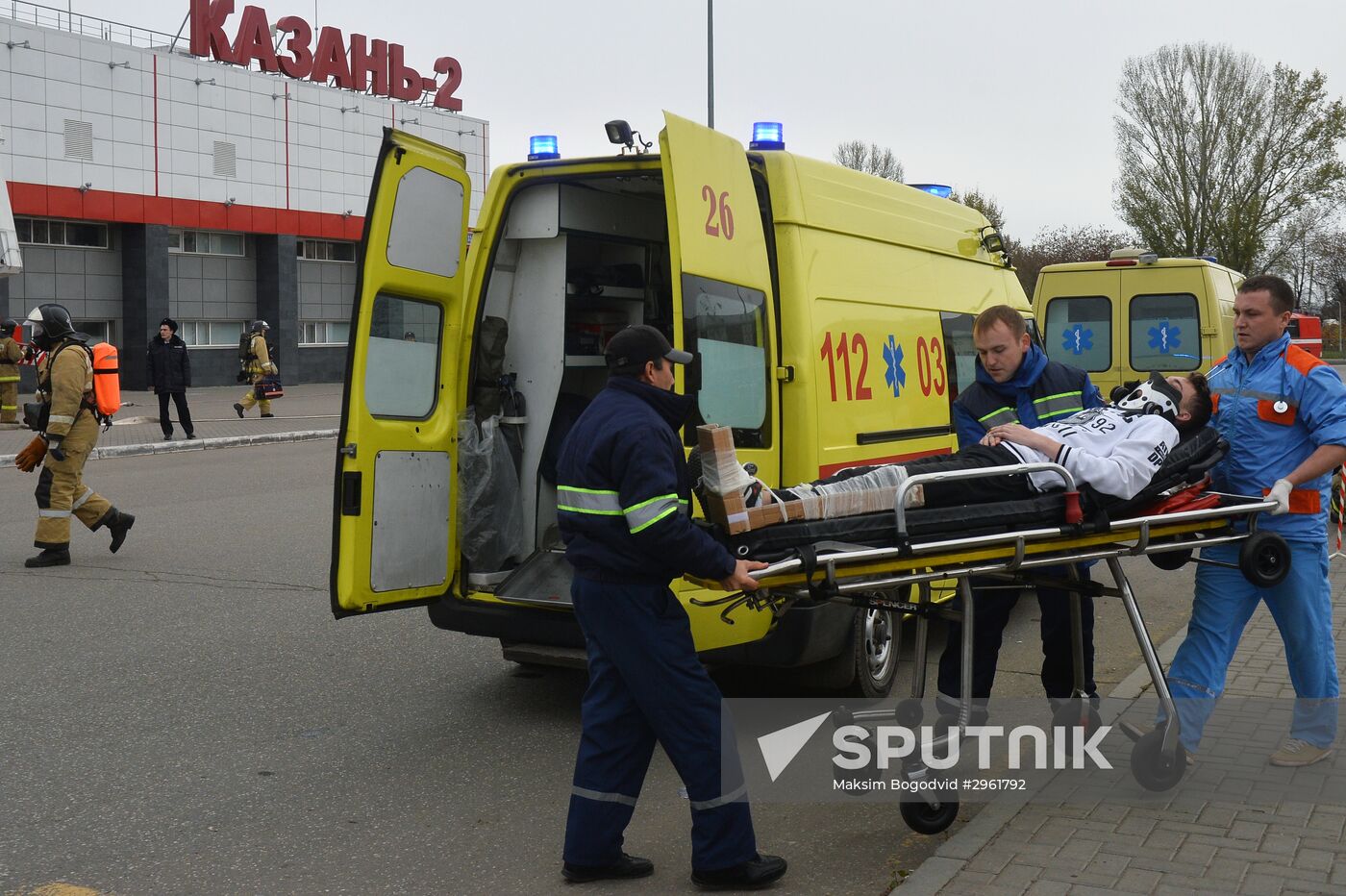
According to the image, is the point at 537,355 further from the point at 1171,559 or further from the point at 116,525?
the point at 116,525

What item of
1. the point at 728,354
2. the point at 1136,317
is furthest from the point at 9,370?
the point at 728,354

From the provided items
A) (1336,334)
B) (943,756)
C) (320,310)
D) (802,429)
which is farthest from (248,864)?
(1336,334)

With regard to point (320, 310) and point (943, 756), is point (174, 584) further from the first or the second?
point (320, 310)

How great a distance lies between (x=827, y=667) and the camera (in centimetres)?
588

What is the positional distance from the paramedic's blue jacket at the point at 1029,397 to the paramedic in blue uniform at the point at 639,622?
1.54 m

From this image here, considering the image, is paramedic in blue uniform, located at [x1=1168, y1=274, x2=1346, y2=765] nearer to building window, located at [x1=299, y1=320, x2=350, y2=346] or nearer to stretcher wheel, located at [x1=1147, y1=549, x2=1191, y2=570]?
stretcher wheel, located at [x1=1147, y1=549, x2=1191, y2=570]

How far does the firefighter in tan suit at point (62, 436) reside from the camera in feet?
31.6

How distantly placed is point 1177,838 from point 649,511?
1.97 meters

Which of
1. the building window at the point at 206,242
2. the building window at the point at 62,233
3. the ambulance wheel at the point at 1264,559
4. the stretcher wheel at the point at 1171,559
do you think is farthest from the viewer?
the building window at the point at 206,242

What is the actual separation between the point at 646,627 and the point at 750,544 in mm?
434

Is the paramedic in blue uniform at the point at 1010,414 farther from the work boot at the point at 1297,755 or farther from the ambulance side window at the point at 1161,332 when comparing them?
the ambulance side window at the point at 1161,332

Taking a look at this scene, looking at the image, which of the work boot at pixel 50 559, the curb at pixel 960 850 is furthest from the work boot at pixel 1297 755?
the work boot at pixel 50 559

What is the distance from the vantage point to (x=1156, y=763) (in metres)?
4.64

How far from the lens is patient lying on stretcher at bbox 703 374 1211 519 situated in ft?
13.8
